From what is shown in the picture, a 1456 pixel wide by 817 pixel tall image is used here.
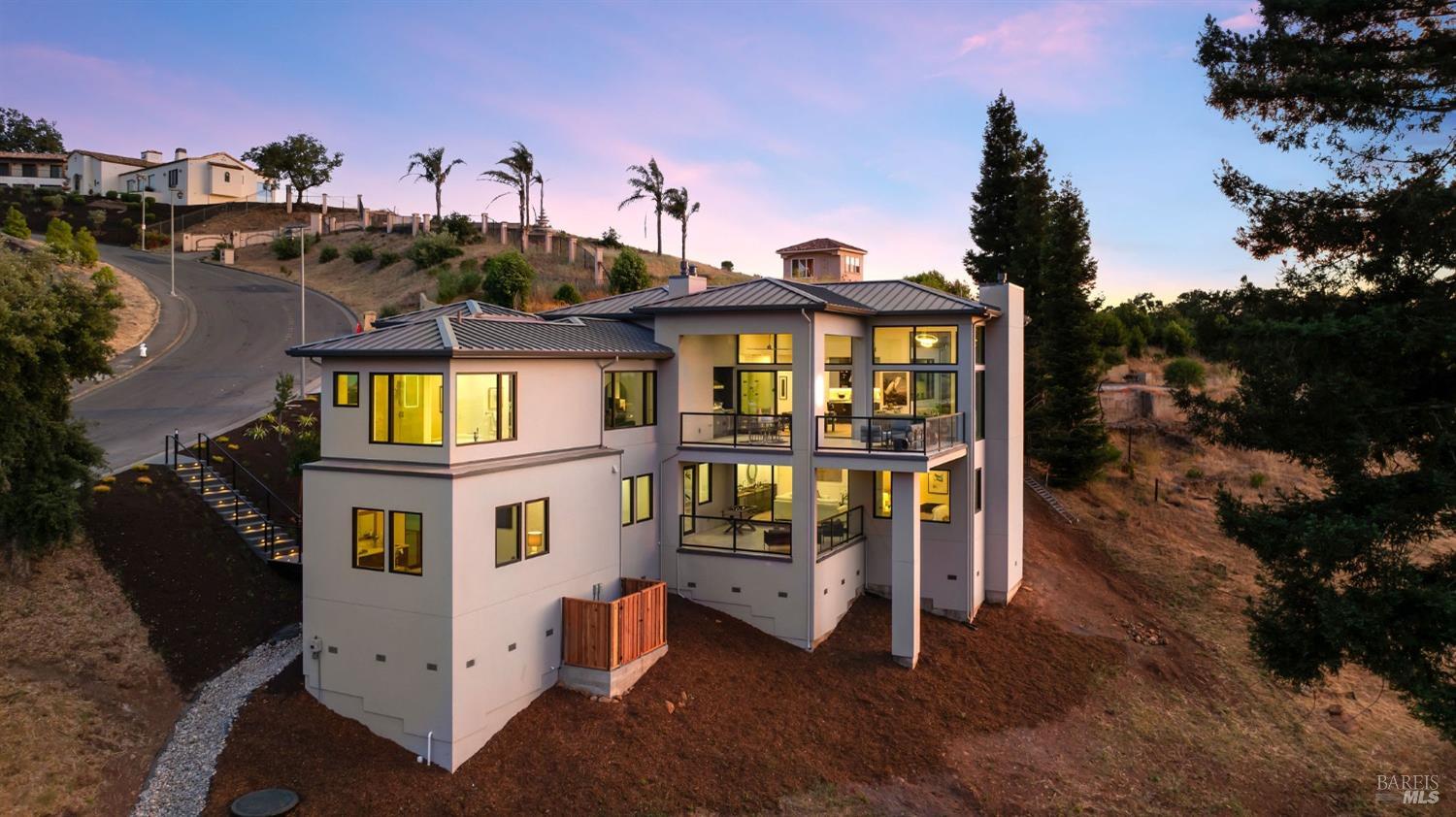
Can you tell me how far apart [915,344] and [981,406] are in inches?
108

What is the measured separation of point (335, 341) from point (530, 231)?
5325cm

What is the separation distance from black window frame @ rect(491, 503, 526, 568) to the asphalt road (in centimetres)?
1135

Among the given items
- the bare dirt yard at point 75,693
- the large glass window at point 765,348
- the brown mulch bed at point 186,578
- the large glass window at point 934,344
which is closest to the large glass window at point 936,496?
the large glass window at point 934,344

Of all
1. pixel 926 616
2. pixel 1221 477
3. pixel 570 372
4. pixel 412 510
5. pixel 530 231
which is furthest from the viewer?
pixel 530 231

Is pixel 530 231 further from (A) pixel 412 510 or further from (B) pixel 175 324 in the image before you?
(A) pixel 412 510

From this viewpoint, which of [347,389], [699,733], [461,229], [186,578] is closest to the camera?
[699,733]

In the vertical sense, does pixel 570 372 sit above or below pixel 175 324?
below

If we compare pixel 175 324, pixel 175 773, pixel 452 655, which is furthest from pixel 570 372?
pixel 175 324

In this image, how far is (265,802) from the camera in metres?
13.0

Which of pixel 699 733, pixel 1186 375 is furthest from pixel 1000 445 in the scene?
pixel 1186 375

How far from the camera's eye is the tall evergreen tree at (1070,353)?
32.4 m

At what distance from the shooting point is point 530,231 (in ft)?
219

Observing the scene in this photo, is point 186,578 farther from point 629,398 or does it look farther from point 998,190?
point 998,190

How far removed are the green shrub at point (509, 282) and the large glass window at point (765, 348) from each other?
69.5 feet
